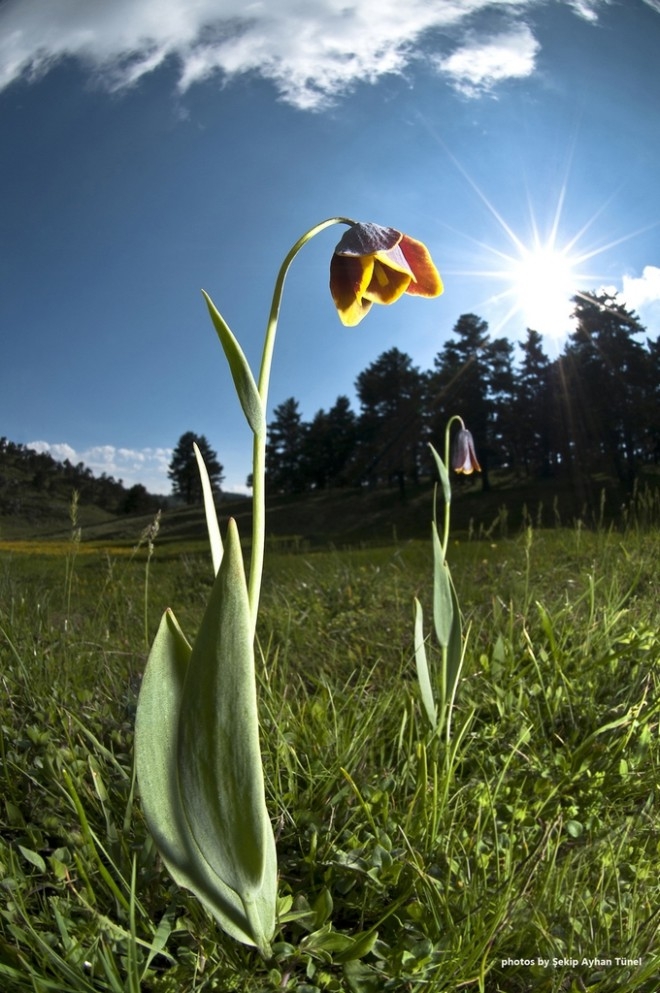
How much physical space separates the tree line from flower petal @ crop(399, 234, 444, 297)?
6.18 m

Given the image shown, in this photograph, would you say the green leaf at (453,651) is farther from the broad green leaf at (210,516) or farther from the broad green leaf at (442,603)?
the broad green leaf at (210,516)

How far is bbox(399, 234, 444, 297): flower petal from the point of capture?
807 mm

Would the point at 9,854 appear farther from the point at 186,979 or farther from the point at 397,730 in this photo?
the point at 397,730

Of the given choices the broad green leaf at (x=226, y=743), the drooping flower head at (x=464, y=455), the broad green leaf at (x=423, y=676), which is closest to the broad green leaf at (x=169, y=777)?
the broad green leaf at (x=226, y=743)

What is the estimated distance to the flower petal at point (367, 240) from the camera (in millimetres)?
733

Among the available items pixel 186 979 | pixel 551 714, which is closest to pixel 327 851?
pixel 186 979

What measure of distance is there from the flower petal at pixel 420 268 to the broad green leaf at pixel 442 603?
55 cm

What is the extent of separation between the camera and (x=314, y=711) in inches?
47.7

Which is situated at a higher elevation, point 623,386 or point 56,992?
point 623,386

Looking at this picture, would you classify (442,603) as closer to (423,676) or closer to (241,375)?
(423,676)

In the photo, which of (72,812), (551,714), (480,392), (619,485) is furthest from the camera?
(480,392)

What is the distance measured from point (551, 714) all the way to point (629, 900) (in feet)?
1.50

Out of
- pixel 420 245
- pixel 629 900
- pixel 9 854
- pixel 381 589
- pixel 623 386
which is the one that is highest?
pixel 623 386

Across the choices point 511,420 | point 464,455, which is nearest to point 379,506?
point 511,420
